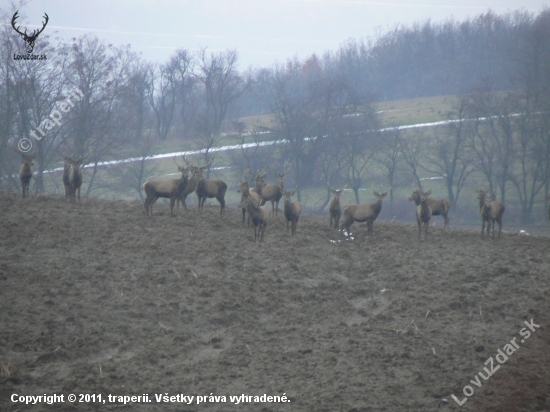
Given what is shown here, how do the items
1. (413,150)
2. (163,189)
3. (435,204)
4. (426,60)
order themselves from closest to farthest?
(163,189) < (435,204) < (413,150) < (426,60)

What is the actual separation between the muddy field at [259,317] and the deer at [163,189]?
1.27 meters

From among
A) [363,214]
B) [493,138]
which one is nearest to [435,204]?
[363,214]

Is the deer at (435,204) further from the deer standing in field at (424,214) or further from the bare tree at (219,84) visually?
the bare tree at (219,84)

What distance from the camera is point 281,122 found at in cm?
4916

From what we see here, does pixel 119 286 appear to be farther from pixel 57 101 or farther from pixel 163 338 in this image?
pixel 57 101

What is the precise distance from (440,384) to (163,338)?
4.72 meters

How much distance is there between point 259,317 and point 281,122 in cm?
3869

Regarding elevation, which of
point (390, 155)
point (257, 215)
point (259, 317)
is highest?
point (390, 155)

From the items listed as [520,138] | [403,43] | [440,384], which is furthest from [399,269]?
[403,43]

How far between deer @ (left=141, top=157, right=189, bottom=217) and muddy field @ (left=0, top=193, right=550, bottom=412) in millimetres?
1271

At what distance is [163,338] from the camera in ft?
33.9

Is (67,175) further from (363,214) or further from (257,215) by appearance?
(363,214)

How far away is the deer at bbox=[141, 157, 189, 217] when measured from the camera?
1897 centimetres

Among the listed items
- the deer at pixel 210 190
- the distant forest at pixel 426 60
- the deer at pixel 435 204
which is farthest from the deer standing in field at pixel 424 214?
the distant forest at pixel 426 60
